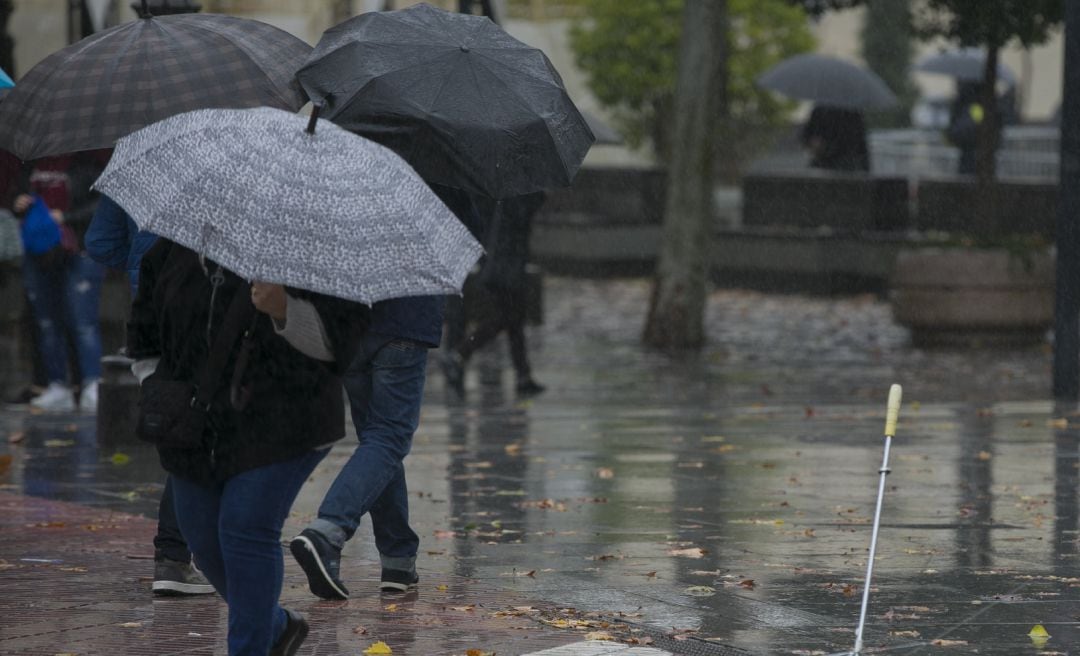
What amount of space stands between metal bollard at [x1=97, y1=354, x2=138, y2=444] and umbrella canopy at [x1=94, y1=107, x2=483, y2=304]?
19.4ft

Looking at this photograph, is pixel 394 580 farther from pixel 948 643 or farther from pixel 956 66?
pixel 956 66

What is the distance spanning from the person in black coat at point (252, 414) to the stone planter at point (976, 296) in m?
12.5

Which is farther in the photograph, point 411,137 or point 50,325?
point 50,325

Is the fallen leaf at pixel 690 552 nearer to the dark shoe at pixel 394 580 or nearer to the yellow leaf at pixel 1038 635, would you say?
the dark shoe at pixel 394 580

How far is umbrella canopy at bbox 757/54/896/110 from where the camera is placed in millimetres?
23953

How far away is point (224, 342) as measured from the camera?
16.5ft

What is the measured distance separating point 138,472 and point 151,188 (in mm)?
5418

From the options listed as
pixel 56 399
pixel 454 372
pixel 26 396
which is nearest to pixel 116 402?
pixel 56 399

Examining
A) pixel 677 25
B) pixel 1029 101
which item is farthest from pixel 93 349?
pixel 1029 101

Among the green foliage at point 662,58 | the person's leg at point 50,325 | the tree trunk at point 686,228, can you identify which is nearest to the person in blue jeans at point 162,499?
the person's leg at point 50,325

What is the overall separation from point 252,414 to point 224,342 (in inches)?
7.7

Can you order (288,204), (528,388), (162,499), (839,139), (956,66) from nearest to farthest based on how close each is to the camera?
(288,204) < (162,499) < (528,388) < (839,139) < (956,66)

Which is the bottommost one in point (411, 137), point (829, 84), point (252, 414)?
point (252, 414)

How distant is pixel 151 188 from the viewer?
490 centimetres
